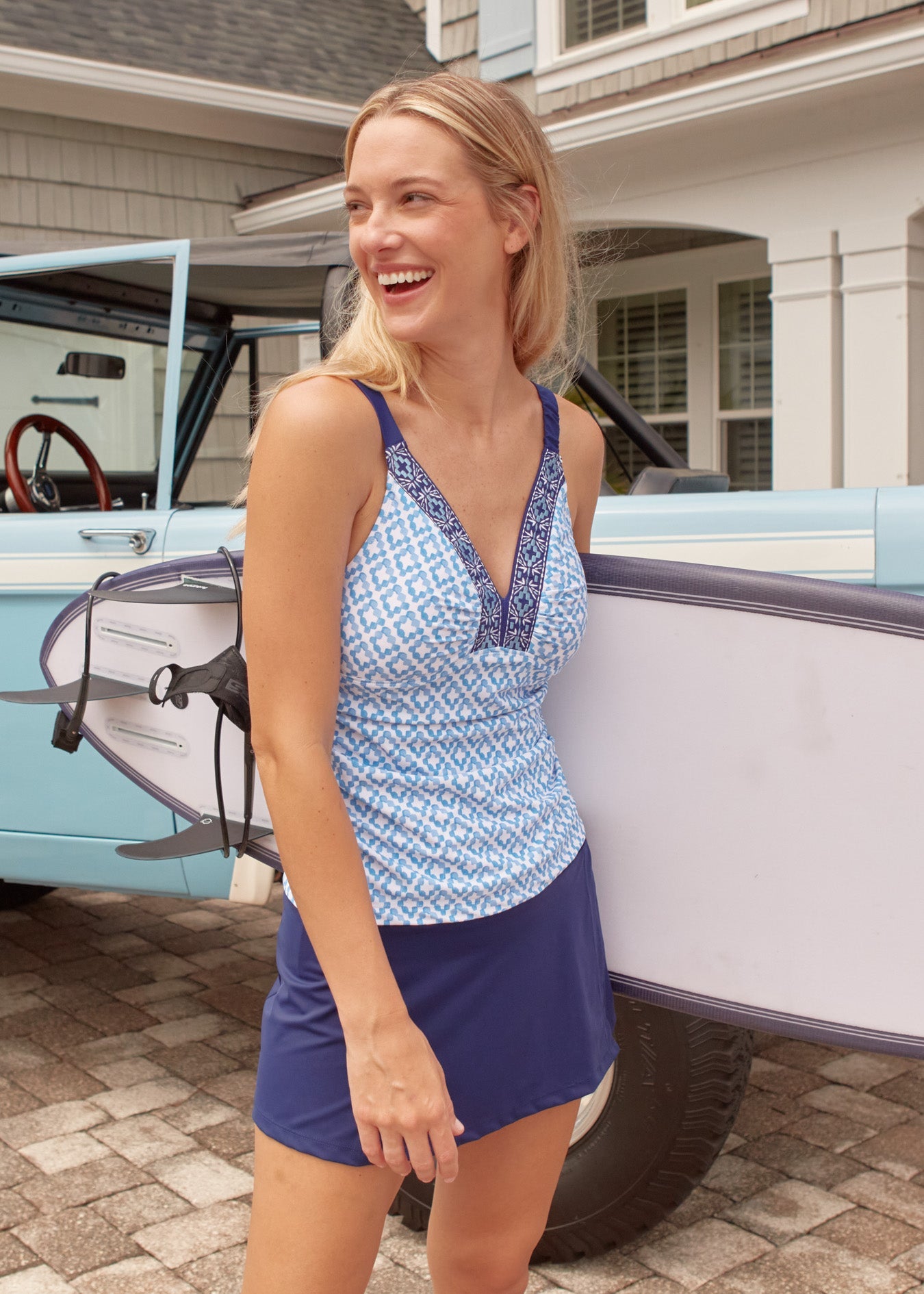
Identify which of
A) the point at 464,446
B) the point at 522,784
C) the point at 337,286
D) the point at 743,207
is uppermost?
Answer: the point at 743,207

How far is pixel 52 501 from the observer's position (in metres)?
3.99

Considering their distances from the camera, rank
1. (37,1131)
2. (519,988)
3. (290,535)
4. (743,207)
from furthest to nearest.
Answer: (743,207) → (37,1131) → (519,988) → (290,535)

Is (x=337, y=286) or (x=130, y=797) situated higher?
(x=337, y=286)

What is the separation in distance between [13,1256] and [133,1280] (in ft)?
0.85

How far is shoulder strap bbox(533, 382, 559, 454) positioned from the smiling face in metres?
0.20

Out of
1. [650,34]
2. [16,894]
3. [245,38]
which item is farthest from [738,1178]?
[245,38]

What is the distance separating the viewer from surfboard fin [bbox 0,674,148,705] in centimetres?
260

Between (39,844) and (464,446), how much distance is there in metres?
2.11

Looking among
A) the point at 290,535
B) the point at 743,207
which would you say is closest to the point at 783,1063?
the point at 290,535

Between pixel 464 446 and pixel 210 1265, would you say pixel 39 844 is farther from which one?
pixel 464 446

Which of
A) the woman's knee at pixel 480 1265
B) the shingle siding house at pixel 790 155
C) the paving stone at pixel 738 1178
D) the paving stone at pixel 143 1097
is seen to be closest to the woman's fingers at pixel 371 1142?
the woman's knee at pixel 480 1265

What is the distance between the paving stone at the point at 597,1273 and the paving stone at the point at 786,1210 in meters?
0.27

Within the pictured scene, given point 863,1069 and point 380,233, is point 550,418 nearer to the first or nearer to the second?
point 380,233

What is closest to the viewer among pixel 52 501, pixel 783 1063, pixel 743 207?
pixel 783 1063
